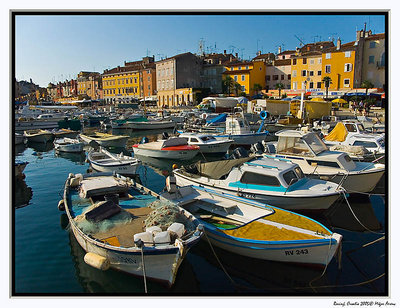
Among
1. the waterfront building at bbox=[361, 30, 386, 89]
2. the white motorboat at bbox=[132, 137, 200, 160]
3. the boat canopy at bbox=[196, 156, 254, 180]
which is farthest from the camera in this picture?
the waterfront building at bbox=[361, 30, 386, 89]

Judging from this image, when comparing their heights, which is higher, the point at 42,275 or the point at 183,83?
the point at 183,83

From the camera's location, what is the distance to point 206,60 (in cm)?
8400

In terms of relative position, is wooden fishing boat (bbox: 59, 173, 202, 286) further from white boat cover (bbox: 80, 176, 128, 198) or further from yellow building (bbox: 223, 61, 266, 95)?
yellow building (bbox: 223, 61, 266, 95)

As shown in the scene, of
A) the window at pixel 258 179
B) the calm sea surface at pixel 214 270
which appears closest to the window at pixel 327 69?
the calm sea surface at pixel 214 270

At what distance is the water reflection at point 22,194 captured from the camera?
15578 mm

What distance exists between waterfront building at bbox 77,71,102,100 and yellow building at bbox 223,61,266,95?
56.9 m

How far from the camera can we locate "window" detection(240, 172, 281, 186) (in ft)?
40.8

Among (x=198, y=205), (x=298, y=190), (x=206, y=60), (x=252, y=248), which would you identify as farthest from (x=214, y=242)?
(x=206, y=60)

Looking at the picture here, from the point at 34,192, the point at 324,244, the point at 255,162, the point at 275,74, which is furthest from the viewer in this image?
the point at 275,74

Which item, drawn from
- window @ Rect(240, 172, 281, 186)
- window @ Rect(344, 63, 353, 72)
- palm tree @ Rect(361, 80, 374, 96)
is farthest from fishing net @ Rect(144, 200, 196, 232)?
window @ Rect(344, 63, 353, 72)

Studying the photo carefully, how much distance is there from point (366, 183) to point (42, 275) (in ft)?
43.8

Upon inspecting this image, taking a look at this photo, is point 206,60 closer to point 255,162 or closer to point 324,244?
point 255,162

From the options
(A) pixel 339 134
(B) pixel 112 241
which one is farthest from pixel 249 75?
(B) pixel 112 241
